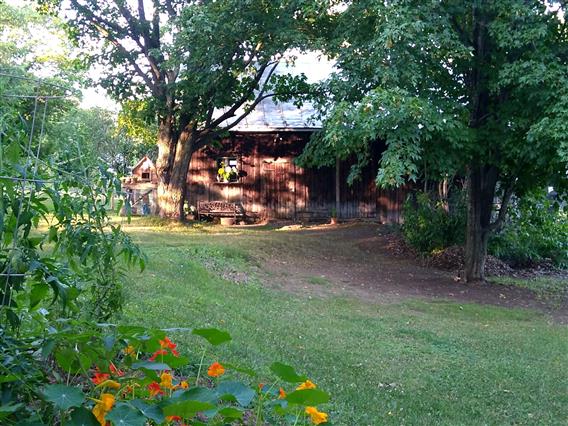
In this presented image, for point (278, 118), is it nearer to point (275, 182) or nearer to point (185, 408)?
point (275, 182)

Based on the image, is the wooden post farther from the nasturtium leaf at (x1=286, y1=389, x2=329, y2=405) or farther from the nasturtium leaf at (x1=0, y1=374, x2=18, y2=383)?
the nasturtium leaf at (x1=0, y1=374, x2=18, y2=383)

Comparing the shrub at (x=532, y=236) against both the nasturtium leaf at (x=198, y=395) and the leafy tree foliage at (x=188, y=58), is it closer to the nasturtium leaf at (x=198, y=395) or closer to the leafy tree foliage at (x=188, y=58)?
the leafy tree foliage at (x=188, y=58)

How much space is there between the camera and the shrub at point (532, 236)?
17672mm

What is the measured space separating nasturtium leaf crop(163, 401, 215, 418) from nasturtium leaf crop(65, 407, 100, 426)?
23 centimetres

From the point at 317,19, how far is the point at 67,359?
1429 cm

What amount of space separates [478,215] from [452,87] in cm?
315

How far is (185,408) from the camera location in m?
2.16

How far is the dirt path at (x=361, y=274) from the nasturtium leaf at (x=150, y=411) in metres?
10.5

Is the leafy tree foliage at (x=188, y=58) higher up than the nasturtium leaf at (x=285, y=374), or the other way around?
the leafy tree foliage at (x=188, y=58)

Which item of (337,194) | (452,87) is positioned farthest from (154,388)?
(337,194)

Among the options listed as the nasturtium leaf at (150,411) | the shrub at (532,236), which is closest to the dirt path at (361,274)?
the shrub at (532,236)

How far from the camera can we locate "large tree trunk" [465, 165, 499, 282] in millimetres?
14625

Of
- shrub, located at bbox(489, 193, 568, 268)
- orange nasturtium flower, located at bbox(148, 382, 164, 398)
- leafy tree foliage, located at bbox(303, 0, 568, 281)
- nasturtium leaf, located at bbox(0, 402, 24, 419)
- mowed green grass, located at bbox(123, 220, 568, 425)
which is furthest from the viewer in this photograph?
shrub, located at bbox(489, 193, 568, 268)

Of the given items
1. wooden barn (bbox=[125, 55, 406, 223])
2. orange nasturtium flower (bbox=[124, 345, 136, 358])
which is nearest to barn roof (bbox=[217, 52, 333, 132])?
wooden barn (bbox=[125, 55, 406, 223])
